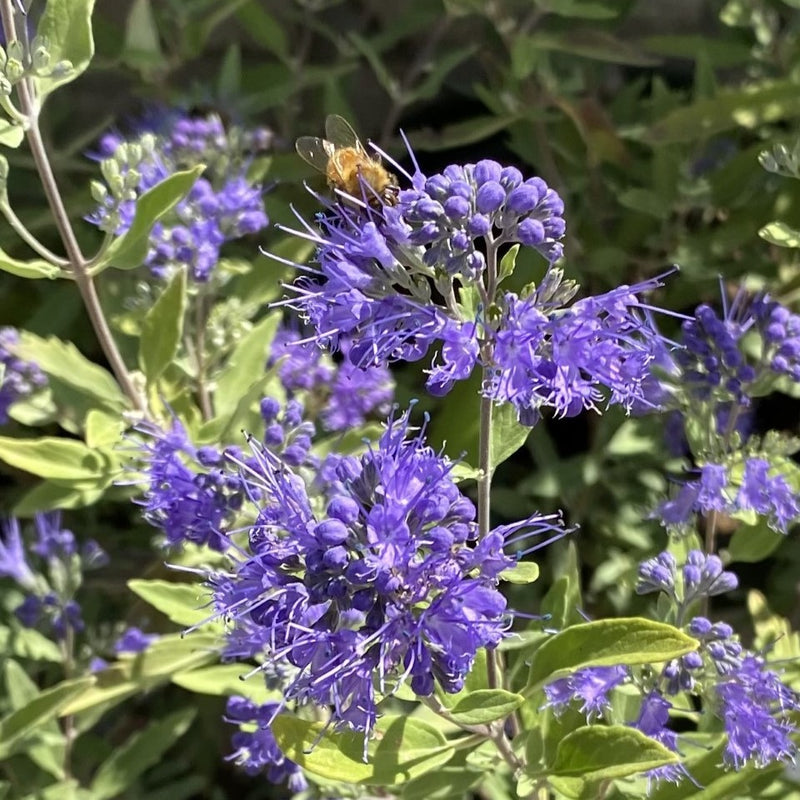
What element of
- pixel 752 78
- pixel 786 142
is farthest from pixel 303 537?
pixel 752 78

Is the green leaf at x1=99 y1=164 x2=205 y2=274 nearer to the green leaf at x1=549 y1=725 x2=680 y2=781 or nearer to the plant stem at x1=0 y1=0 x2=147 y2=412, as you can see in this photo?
the plant stem at x1=0 y1=0 x2=147 y2=412

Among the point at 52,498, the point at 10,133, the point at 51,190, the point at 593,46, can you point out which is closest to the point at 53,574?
the point at 52,498

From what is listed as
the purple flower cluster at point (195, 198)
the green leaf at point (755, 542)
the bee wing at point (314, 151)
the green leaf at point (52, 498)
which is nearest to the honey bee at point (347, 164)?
the bee wing at point (314, 151)

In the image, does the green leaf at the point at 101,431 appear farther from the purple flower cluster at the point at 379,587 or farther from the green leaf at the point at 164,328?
the purple flower cluster at the point at 379,587

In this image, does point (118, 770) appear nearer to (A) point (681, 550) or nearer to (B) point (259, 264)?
(B) point (259, 264)

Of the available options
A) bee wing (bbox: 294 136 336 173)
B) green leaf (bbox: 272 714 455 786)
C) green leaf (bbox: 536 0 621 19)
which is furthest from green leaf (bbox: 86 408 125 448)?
green leaf (bbox: 536 0 621 19)

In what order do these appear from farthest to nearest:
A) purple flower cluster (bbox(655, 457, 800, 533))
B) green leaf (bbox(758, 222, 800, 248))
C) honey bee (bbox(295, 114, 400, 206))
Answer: green leaf (bbox(758, 222, 800, 248)), purple flower cluster (bbox(655, 457, 800, 533)), honey bee (bbox(295, 114, 400, 206))

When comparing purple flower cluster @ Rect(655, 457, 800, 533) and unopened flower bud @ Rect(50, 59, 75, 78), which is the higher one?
unopened flower bud @ Rect(50, 59, 75, 78)
